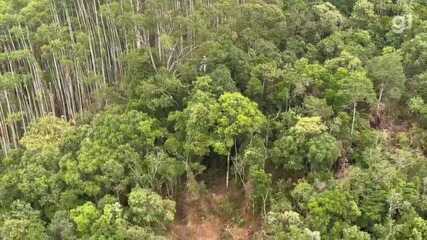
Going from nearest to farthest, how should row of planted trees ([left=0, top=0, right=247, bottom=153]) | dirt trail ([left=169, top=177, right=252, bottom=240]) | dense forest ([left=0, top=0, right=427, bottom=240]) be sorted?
dense forest ([left=0, top=0, right=427, bottom=240]) → dirt trail ([left=169, top=177, right=252, bottom=240]) → row of planted trees ([left=0, top=0, right=247, bottom=153])

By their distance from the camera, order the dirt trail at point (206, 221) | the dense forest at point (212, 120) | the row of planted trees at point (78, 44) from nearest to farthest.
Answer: the dense forest at point (212, 120) < the dirt trail at point (206, 221) < the row of planted trees at point (78, 44)

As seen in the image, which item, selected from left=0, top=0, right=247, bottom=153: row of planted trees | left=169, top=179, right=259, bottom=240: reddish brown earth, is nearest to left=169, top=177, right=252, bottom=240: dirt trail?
left=169, top=179, right=259, bottom=240: reddish brown earth

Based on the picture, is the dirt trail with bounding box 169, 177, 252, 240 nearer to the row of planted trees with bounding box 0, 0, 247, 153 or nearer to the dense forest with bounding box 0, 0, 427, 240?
the dense forest with bounding box 0, 0, 427, 240

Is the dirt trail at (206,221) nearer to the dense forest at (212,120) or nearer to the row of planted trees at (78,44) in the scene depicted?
the dense forest at (212,120)

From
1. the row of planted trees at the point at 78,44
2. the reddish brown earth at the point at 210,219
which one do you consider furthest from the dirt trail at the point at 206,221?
the row of planted trees at the point at 78,44

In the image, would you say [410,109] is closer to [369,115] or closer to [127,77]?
[369,115]

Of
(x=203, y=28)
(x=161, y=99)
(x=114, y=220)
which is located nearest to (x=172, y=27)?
(x=203, y=28)
